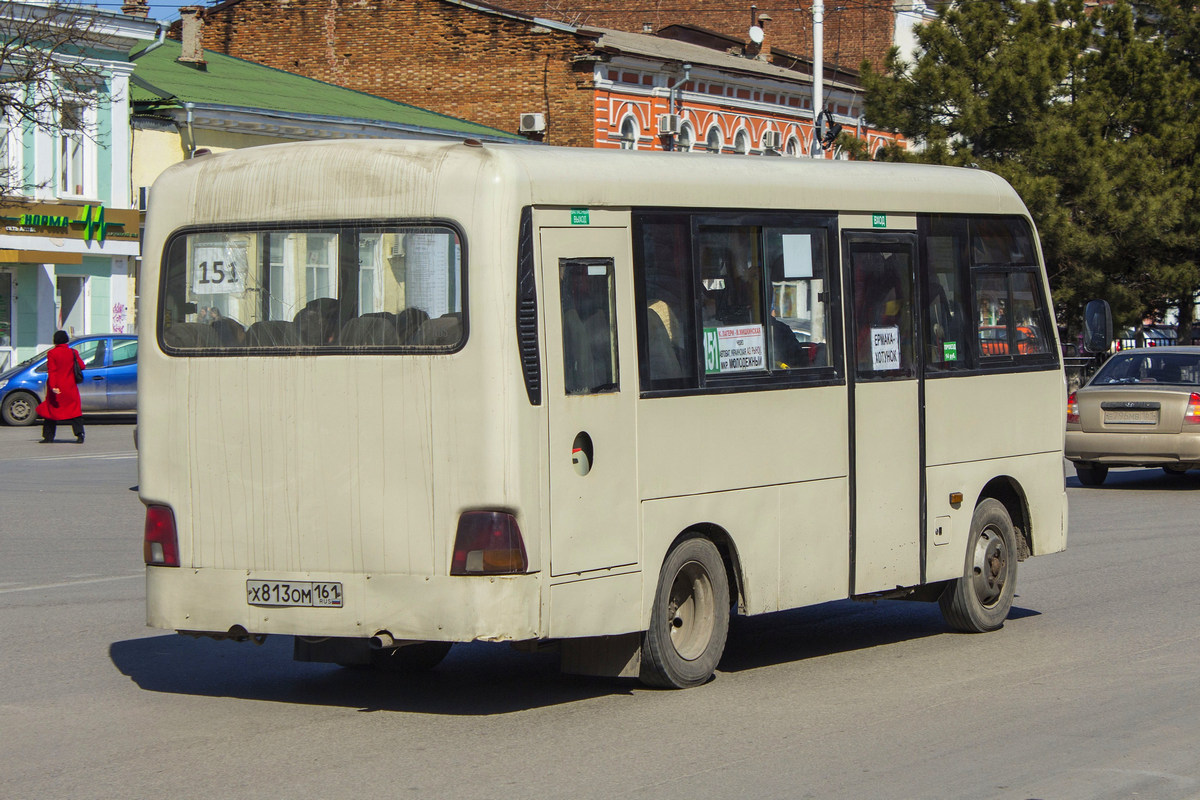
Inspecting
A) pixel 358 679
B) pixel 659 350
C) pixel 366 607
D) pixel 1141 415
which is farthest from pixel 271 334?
pixel 1141 415

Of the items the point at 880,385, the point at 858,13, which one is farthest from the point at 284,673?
the point at 858,13

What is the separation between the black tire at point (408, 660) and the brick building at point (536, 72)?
37.6m

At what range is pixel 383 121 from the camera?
43.3m

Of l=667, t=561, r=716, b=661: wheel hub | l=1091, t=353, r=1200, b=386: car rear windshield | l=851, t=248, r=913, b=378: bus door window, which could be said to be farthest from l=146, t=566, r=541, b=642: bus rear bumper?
l=1091, t=353, r=1200, b=386: car rear windshield

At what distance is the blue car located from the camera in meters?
31.0

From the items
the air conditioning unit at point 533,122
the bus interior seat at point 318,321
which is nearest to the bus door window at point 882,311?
the bus interior seat at point 318,321

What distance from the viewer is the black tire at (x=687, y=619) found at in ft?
26.3

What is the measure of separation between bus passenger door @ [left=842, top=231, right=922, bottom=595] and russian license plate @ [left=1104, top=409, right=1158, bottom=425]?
430 inches

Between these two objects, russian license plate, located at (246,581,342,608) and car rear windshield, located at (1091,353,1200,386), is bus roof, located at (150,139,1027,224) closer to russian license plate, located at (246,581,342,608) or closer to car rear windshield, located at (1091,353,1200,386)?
russian license plate, located at (246,581,342,608)

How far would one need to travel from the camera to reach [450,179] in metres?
7.30

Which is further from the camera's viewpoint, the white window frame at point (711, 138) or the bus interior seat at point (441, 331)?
the white window frame at point (711, 138)

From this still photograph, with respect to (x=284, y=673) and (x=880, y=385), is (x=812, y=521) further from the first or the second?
(x=284, y=673)

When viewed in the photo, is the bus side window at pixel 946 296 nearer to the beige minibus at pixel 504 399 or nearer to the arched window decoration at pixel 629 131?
the beige minibus at pixel 504 399

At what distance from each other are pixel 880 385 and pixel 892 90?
2945 centimetres
